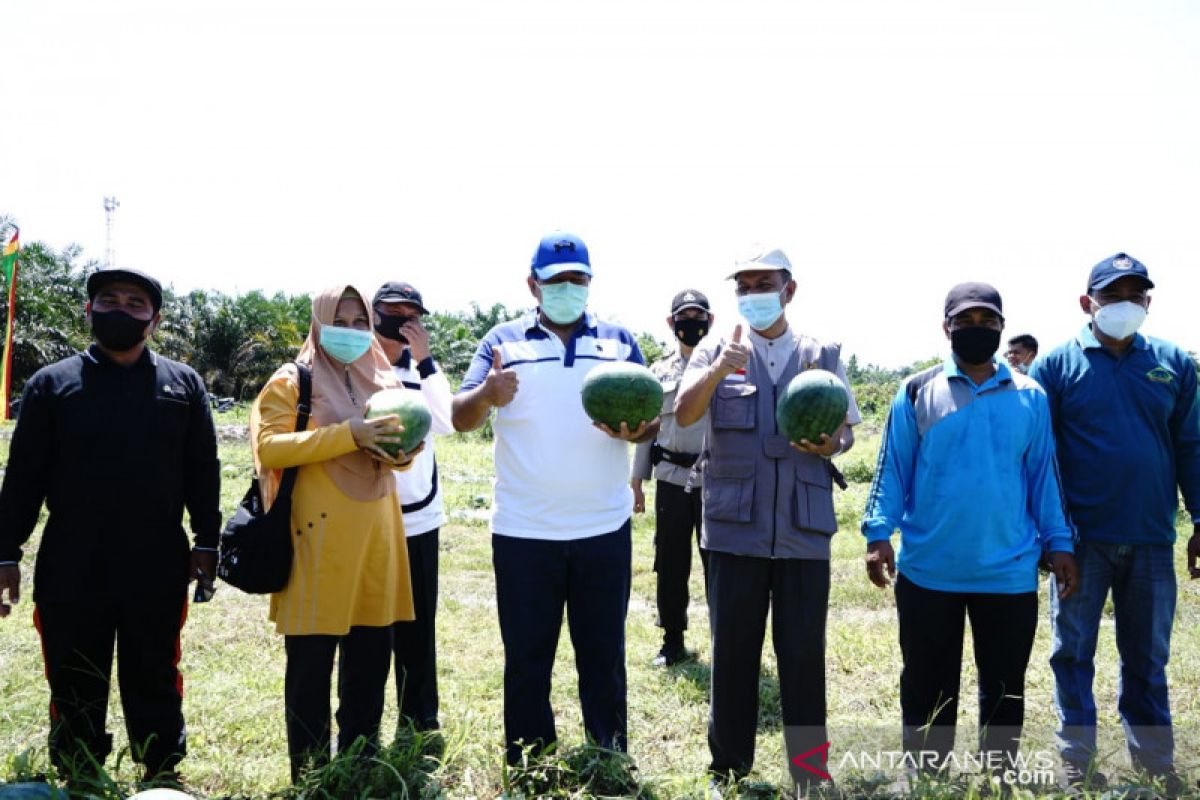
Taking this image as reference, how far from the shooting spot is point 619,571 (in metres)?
3.54

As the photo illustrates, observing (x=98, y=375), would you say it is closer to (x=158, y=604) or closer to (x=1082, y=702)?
(x=158, y=604)

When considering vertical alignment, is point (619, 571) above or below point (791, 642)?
above

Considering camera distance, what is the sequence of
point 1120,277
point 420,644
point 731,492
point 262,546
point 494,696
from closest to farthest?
point 262,546 < point 731,492 < point 1120,277 < point 420,644 < point 494,696

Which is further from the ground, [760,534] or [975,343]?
[975,343]

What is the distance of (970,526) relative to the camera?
350 cm

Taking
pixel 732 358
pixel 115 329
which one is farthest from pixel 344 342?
pixel 732 358

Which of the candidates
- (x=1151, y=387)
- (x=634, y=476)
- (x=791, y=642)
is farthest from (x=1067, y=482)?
(x=634, y=476)

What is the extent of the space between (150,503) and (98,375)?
57 cm

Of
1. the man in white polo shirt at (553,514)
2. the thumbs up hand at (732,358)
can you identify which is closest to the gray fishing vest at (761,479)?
the thumbs up hand at (732,358)

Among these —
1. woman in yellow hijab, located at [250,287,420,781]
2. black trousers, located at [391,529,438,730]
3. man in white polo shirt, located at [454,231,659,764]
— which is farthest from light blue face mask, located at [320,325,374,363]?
black trousers, located at [391,529,438,730]

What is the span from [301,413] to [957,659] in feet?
9.89

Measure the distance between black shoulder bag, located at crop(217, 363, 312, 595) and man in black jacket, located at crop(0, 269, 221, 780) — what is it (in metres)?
0.45

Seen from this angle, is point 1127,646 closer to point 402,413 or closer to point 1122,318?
point 1122,318

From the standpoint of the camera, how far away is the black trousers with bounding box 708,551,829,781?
350 centimetres
